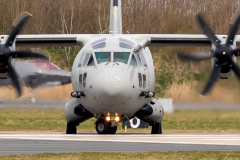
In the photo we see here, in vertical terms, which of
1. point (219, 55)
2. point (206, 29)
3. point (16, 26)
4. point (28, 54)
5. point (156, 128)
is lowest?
point (156, 128)

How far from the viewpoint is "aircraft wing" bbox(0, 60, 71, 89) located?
1290 inches

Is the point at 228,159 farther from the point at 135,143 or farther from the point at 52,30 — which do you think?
the point at 52,30

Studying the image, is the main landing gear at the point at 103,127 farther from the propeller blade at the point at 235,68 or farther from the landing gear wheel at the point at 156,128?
the propeller blade at the point at 235,68

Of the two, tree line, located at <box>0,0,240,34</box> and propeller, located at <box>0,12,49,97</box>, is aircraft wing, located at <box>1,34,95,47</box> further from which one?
tree line, located at <box>0,0,240,34</box>

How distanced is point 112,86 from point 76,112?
3.89 meters

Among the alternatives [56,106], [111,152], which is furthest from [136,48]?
[56,106]

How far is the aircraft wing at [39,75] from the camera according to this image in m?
32.8

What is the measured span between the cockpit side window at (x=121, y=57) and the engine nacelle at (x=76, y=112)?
9.33ft

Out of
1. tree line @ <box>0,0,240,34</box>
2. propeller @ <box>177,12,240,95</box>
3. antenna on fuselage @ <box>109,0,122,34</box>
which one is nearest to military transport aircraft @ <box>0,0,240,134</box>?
propeller @ <box>177,12,240,95</box>

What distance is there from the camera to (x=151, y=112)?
63.3ft

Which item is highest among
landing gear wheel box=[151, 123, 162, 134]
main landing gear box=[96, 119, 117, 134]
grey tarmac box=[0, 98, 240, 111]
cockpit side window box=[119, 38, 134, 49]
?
cockpit side window box=[119, 38, 134, 49]

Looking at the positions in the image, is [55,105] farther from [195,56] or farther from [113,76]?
[113,76]

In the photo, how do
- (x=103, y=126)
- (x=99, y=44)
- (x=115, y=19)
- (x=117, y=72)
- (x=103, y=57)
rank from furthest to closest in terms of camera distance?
1. (x=115, y=19)
2. (x=103, y=126)
3. (x=99, y=44)
4. (x=103, y=57)
5. (x=117, y=72)

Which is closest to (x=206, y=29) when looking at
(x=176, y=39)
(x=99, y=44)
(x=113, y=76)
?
(x=176, y=39)
